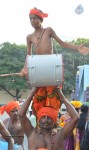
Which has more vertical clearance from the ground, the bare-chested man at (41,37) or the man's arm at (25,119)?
the bare-chested man at (41,37)

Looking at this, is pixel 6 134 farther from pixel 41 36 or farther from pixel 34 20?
pixel 34 20

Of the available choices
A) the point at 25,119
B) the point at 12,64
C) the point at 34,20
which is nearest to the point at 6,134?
the point at 25,119

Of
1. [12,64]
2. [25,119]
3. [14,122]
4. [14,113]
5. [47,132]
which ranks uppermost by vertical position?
[25,119]

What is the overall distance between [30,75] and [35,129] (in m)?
0.57

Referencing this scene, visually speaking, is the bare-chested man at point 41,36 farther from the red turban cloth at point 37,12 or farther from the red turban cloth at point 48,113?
the red turban cloth at point 48,113

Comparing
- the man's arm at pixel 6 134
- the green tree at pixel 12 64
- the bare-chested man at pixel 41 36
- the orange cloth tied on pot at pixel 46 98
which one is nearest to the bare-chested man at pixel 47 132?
the orange cloth tied on pot at pixel 46 98

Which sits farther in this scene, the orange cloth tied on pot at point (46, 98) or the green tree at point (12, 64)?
the green tree at point (12, 64)

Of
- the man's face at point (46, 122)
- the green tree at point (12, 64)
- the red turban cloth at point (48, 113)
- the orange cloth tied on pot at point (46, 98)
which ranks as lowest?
the green tree at point (12, 64)

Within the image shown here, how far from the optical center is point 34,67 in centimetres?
426

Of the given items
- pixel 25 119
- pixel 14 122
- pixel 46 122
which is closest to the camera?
pixel 46 122

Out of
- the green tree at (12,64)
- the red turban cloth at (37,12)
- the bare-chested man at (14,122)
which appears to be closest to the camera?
the red turban cloth at (37,12)

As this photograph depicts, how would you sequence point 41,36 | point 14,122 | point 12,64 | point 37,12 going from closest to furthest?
1. point 37,12
2. point 41,36
3. point 14,122
4. point 12,64

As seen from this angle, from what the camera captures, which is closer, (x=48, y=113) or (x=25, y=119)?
(x=48, y=113)

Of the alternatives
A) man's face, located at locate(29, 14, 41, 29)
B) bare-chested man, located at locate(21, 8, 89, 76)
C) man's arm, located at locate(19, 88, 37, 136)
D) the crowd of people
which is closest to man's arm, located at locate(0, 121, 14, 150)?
the crowd of people
